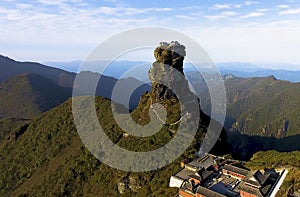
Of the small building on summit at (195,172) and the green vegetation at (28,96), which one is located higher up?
the small building on summit at (195,172)

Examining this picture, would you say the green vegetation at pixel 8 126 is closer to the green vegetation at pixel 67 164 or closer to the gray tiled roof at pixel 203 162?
the green vegetation at pixel 67 164

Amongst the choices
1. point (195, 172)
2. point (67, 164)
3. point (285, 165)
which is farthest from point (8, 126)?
point (285, 165)

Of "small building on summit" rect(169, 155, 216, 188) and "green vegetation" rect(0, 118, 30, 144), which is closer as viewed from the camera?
"small building on summit" rect(169, 155, 216, 188)

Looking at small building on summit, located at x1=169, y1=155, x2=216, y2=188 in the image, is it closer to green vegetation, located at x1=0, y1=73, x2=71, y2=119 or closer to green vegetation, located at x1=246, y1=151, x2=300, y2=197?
green vegetation, located at x1=246, y1=151, x2=300, y2=197

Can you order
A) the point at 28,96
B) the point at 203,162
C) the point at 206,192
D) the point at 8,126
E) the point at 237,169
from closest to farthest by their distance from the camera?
the point at 206,192
the point at 237,169
the point at 203,162
the point at 8,126
the point at 28,96

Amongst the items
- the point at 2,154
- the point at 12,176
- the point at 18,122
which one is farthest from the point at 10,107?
the point at 12,176

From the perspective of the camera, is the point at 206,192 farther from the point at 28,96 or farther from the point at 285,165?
the point at 28,96

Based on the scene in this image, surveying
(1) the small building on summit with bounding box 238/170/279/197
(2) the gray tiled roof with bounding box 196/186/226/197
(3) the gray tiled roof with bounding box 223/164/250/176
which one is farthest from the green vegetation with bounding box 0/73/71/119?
(1) the small building on summit with bounding box 238/170/279/197

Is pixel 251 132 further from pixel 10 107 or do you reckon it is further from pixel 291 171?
pixel 291 171

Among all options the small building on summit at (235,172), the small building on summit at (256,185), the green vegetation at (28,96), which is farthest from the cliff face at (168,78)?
the green vegetation at (28,96)
